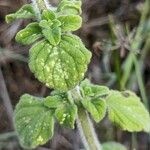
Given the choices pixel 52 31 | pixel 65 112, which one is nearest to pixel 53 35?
pixel 52 31

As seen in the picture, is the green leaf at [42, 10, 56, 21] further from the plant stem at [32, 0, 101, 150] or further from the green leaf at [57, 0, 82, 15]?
the plant stem at [32, 0, 101, 150]

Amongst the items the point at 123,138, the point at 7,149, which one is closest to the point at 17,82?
the point at 7,149

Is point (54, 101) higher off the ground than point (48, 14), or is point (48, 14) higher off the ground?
point (48, 14)

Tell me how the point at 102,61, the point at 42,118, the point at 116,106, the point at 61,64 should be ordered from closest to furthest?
the point at 61,64 < the point at 42,118 < the point at 116,106 < the point at 102,61

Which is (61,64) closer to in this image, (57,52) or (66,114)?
(57,52)

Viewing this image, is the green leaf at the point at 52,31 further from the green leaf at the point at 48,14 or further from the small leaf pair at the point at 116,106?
the small leaf pair at the point at 116,106

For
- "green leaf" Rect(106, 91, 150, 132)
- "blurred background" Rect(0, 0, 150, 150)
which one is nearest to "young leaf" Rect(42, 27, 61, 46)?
"green leaf" Rect(106, 91, 150, 132)
